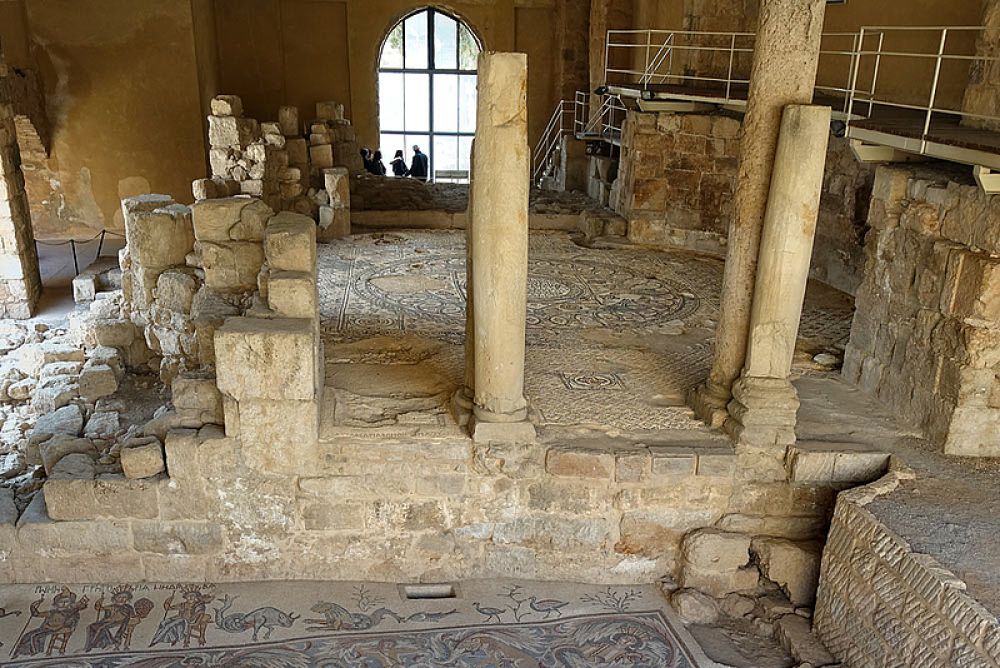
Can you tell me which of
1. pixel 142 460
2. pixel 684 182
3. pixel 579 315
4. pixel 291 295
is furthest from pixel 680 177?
pixel 142 460

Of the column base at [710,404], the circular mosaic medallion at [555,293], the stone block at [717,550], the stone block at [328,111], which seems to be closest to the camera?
the stone block at [717,550]

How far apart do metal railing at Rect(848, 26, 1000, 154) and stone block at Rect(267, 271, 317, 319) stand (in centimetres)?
468

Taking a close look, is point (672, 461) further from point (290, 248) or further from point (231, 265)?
point (231, 265)

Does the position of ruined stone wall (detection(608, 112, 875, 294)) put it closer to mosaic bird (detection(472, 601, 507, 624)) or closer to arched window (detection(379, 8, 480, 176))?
mosaic bird (detection(472, 601, 507, 624))

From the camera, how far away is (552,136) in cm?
1655

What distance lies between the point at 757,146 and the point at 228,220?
4.22m

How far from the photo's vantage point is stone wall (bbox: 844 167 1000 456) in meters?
5.32

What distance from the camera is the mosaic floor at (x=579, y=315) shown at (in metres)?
6.38

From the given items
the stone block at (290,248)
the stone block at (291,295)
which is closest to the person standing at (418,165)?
the stone block at (290,248)

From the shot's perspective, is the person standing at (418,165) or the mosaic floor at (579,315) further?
the person standing at (418,165)

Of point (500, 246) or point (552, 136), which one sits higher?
point (500, 246)

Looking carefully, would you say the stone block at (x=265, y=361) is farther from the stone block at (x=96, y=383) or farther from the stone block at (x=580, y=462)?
the stone block at (x=96, y=383)

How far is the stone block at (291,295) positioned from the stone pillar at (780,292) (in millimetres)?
3029

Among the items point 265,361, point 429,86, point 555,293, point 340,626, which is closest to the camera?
point 265,361
